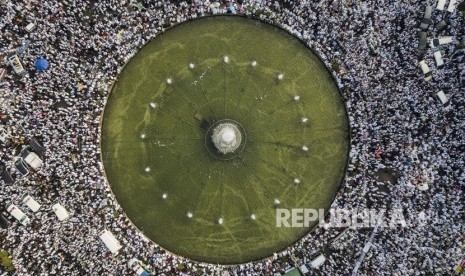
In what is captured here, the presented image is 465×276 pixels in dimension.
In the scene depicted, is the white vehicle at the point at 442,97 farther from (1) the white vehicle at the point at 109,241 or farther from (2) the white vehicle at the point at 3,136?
(2) the white vehicle at the point at 3,136

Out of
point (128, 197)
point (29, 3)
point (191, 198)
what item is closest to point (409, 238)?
point (191, 198)

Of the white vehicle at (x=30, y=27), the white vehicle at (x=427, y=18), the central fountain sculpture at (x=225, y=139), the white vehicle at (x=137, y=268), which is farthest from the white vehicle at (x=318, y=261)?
the white vehicle at (x=30, y=27)

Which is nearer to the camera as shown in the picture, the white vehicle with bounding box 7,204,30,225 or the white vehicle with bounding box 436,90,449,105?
the white vehicle with bounding box 7,204,30,225

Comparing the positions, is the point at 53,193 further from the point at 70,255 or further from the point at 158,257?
the point at 158,257

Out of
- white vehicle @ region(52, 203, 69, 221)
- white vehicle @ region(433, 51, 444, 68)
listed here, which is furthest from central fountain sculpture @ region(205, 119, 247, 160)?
white vehicle @ region(433, 51, 444, 68)

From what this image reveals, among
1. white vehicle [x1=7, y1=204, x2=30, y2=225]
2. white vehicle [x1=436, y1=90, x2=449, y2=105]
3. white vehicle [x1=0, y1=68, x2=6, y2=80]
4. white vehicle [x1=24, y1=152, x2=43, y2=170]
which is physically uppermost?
white vehicle [x1=0, y1=68, x2=6, y2=80]

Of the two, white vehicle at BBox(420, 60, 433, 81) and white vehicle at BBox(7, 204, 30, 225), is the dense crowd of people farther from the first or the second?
white vehicle at BBox(7, 204, 30, 225)

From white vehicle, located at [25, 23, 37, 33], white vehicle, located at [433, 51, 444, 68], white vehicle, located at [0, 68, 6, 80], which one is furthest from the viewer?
white vehicle, located at [433, 51, 444, 68]
